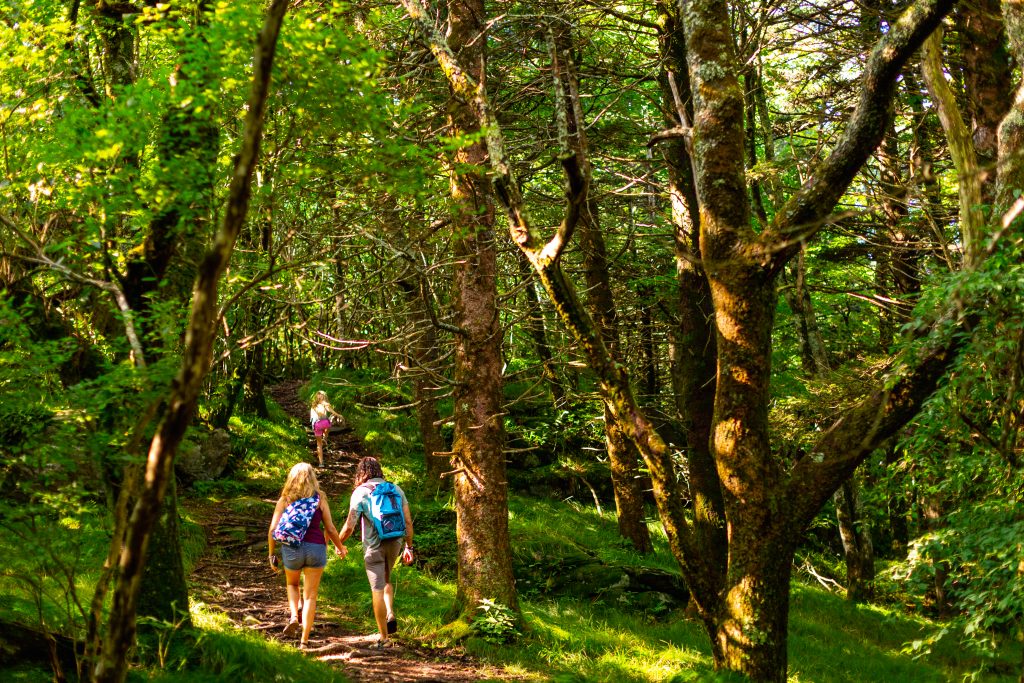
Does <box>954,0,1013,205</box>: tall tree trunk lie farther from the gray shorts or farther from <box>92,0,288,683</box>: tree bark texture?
<box>92,0,288,683</box>: tree bark texture

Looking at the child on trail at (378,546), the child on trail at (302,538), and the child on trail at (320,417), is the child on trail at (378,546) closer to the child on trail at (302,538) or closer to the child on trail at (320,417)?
the child on trail at (302,538)

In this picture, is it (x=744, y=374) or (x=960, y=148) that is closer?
(x=744, y=374)

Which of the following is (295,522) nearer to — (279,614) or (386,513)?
(386,513)

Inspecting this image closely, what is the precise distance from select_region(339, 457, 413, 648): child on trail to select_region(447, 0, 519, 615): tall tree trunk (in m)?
0.69

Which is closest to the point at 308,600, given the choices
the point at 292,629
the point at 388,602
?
the point at 292,629

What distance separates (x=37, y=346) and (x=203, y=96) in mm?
1909

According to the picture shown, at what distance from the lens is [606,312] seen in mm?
12734

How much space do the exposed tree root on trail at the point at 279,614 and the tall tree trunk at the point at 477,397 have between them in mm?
825

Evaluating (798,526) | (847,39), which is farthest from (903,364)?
(847,39)

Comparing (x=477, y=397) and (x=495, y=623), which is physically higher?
(x=477, y=397)

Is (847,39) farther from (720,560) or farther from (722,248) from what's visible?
(720,560)

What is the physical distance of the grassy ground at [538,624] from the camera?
6043 mm

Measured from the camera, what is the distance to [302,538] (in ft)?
24.2

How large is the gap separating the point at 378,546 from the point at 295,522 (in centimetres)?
96
